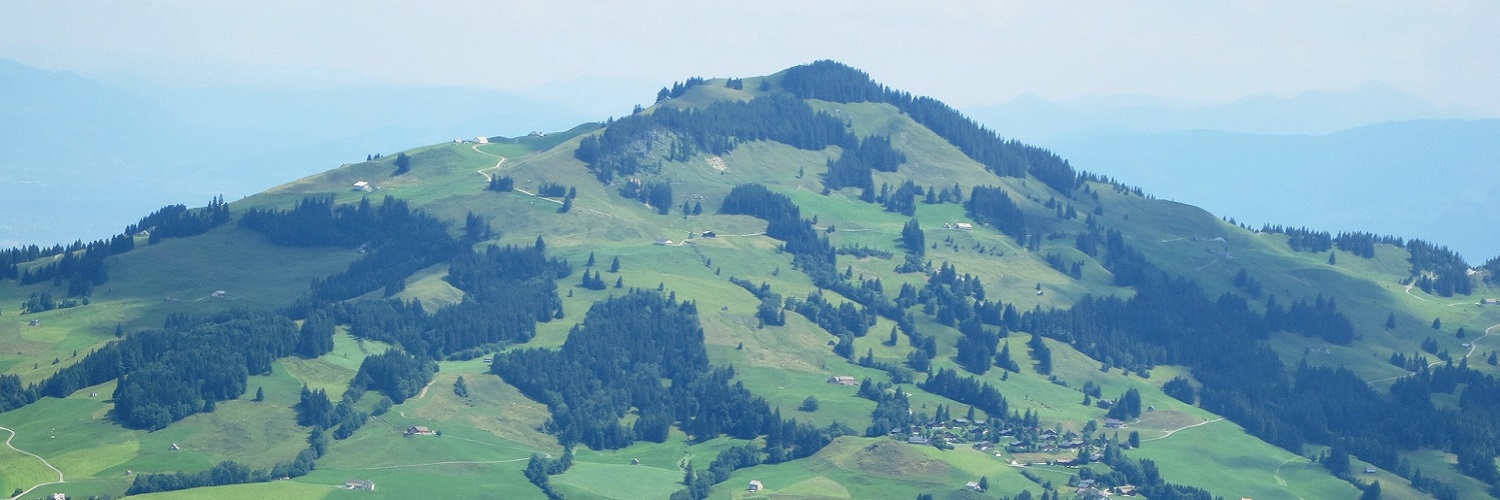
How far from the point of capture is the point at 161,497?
190 m

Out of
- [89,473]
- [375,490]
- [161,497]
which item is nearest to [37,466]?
[89,473]

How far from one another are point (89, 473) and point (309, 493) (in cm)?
2285

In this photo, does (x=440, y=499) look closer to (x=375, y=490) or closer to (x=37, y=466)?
(x=375, y=490)

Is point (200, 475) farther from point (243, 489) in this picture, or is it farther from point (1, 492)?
point (1, 492)

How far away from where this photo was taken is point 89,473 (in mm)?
197750

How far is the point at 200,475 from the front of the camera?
199875mm

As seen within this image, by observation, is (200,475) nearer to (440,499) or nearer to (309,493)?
(309,493)

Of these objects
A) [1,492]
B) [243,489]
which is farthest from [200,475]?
[1,492]

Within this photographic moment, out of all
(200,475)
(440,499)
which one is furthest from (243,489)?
(440,499)

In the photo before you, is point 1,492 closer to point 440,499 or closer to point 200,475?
point 200,475

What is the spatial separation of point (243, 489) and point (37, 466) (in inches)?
881

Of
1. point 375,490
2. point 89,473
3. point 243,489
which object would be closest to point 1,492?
point 89,473

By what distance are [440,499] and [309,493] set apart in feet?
43.0

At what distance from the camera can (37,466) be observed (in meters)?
200
